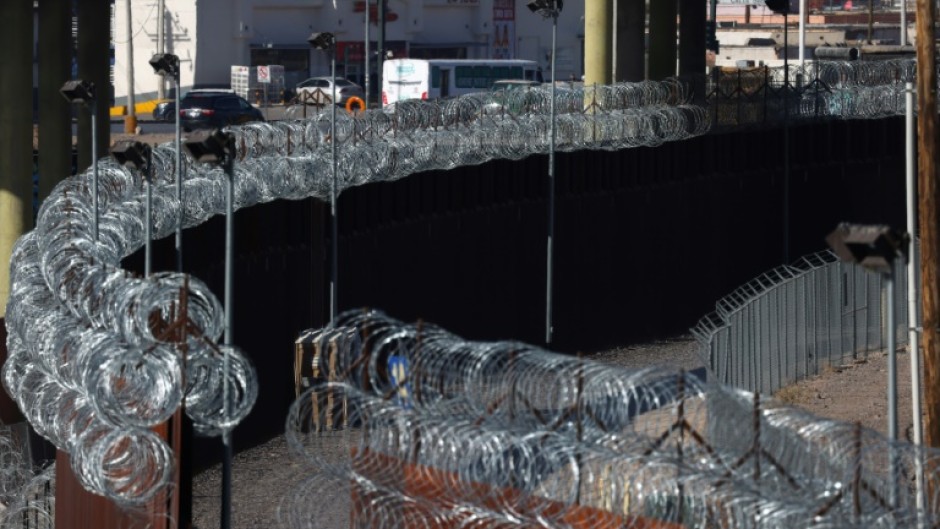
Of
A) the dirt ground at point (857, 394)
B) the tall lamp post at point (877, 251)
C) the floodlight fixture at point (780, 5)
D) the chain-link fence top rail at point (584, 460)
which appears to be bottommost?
the dirt ground at point (857, 394)

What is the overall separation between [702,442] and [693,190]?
20.9 meters

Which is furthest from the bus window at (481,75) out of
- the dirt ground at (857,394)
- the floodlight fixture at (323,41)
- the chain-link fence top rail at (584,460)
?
the chain-link fence top rail at (584,460)

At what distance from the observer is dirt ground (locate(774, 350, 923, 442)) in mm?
19984

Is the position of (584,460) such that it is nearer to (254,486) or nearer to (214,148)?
(214,148)

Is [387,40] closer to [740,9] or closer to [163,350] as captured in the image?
[740,9]

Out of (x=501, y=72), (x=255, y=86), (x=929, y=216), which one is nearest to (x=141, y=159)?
(x=929, y=216)

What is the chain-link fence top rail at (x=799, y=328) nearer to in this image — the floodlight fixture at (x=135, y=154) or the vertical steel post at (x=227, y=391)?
the floodlight fixture at (x=135, y=154)

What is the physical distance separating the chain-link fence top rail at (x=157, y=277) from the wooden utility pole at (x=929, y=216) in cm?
593

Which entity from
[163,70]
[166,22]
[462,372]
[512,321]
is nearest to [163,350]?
[462,372]

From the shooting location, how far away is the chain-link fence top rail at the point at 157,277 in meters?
11.6

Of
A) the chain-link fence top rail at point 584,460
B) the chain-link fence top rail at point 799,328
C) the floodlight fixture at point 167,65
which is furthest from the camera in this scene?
the floodlight fixture at point 167,65

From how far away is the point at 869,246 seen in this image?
993cm

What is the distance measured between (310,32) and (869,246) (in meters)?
61.1

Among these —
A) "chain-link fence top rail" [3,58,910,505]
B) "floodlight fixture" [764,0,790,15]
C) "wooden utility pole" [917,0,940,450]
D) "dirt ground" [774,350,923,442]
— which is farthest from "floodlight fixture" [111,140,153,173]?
"floodlight fixture" [764,0,790,15]
